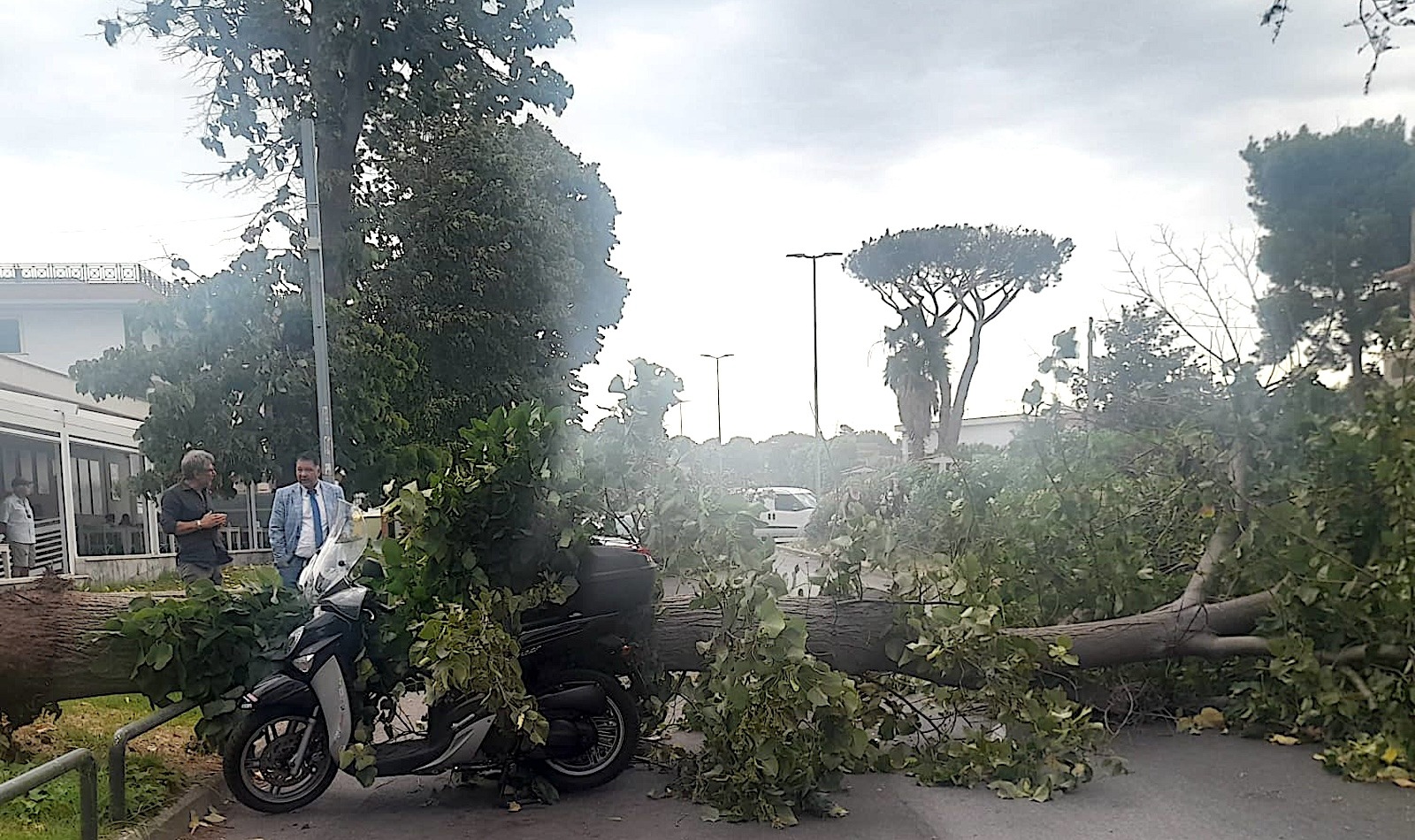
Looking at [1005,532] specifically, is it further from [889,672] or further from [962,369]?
[962,369]

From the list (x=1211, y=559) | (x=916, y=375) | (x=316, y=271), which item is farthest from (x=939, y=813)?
(x=916, y=375)

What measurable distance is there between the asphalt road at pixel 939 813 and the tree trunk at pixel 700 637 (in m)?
0.72

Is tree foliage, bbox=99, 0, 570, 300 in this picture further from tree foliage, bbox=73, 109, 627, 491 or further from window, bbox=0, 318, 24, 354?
window, bbox=0, 318, 24, 354

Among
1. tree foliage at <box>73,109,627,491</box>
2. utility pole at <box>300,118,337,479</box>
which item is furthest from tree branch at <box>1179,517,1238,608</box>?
utility pole at <box>300,118,337,479</box>

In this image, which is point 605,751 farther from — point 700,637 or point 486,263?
point 486,263

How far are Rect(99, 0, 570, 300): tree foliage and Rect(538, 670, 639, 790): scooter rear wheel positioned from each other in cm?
989

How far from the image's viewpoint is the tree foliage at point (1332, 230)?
7832 millimetres

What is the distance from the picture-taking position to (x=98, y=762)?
17.2ft

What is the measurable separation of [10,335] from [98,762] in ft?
107

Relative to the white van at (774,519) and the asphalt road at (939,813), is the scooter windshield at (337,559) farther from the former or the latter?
the white van at (774,519)

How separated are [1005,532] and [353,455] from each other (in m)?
9.05

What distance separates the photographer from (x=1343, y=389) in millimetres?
7332

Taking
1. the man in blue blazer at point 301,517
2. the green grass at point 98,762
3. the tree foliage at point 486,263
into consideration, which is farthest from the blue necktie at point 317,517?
the tree foliage at point 486,263

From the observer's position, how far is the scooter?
5.82 meters
